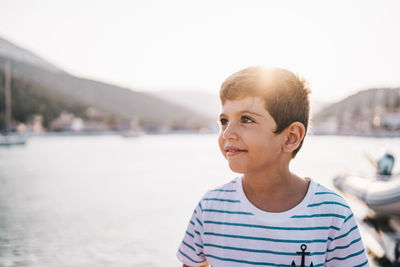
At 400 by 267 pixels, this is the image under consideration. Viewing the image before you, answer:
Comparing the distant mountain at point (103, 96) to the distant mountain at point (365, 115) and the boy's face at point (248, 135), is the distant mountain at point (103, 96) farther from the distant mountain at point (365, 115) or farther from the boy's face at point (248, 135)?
the boy's face at point (248, 135)

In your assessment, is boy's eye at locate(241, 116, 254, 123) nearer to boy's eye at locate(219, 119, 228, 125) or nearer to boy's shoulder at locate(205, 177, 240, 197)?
boy's eye at locate(219, 119, 228, 125)

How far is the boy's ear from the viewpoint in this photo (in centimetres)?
125

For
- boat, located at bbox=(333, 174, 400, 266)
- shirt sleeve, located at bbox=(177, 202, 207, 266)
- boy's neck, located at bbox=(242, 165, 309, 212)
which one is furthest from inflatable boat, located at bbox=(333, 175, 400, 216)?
shirt sleeve, located at bbox=(177, 202, 207, 266)

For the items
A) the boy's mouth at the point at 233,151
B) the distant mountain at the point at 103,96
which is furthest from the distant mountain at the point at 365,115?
the boy's mouth at the point at 233,151

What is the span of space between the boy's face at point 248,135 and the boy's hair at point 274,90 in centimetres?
2

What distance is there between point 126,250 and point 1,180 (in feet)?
43.7

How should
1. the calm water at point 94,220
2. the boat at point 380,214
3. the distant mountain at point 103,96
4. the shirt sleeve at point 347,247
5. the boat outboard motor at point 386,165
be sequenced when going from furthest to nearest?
the distant mountain at point 103,96 → the boat outboard motor at point 386,165 → the calm water at point 94,220 → the boat at point 380,214 → the shirt sleeve at point 347,247

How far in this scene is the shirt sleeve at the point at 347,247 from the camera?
3.72ft

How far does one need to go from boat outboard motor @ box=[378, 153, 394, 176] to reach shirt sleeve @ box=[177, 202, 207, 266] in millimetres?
8581

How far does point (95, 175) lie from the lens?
20.8m

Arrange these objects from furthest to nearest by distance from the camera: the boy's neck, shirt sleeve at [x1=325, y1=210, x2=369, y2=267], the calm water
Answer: the calm water, the boy's neck, shirt sleeve at [x1=325, y1=210, x2=369, y2=267]

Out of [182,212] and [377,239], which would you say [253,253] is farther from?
[182,212]

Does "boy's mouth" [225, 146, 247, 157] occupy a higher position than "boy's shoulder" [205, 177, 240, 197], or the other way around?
"boy's mouth" [225, 146, 247, 157]

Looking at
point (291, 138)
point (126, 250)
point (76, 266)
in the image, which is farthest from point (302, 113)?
point (126, 250)
